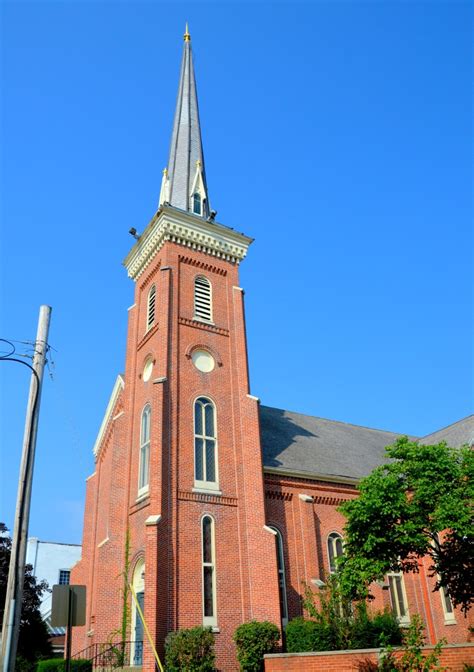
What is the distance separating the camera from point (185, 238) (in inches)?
1025

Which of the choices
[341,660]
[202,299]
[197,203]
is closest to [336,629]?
[341,660]

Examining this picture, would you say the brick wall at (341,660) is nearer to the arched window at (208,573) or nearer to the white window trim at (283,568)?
the arched window at (208,573)

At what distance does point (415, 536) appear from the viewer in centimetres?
1716

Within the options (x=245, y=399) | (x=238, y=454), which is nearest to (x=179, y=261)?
(x=245, y=399)

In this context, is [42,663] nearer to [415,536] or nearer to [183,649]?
[183,649]

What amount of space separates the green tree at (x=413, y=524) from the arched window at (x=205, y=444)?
18.6 feet

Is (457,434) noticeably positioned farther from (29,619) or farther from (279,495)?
(29,619)

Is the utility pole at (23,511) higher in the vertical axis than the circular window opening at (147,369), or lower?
lower

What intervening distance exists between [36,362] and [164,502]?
358 inches

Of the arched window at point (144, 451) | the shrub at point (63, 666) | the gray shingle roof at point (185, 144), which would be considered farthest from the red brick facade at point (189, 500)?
the gray shingle roof at point (185, 144)

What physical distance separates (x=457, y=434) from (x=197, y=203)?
17315 millimetres

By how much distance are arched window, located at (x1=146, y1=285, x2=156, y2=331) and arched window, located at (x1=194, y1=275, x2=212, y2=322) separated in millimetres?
1987

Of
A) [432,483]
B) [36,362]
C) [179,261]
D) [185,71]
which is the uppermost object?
[185,71]

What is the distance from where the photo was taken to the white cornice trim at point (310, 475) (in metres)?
24.0
